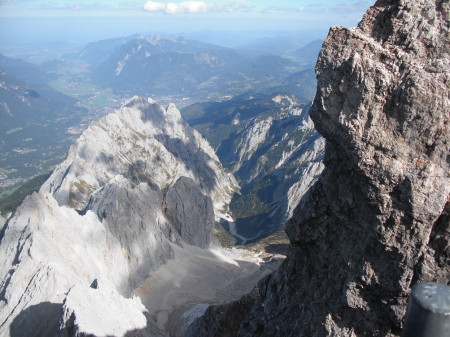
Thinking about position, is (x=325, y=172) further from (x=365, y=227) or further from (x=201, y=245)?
(x=201, y=245)

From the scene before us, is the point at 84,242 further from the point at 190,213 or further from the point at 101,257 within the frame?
the point at 190,213

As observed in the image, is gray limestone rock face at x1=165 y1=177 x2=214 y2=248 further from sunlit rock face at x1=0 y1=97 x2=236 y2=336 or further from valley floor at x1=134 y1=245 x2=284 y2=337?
valley floor at x1=134 y1=245 x2=284 y2=337

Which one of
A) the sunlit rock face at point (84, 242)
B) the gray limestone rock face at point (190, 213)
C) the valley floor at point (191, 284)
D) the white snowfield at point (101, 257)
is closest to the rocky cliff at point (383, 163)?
the white snowfield at point (101, 257)

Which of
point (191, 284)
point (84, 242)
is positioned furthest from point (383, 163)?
point (191, 284)

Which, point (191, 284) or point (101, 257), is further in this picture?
point (191, 284)

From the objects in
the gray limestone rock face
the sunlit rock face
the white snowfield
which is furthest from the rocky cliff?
the gray limestone rock face
